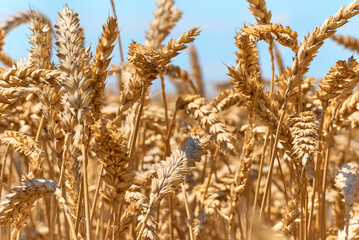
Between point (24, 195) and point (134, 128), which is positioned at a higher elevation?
point (134, 128)

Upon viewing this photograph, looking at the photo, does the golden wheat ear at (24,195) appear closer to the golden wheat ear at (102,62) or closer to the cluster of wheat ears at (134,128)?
the cluster of wheat ears at (134,128)

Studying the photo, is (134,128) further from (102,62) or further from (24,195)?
(24,195)

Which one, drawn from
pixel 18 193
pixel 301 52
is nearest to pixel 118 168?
pixel 18 193

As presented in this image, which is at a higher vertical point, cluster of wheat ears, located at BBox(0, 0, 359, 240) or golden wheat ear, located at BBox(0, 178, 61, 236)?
cluster of wheat ears, located at BBox(0, 0, 359, 240)

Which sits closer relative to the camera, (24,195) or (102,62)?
(24,195)

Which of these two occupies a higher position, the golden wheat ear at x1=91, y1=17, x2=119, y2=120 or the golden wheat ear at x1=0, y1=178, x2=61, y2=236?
the golden wheat ear at x1=91, y1=17, x2=119, y2=120

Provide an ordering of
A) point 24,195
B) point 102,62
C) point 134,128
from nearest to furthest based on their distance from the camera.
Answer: point 24,195 → point 102,62 → point 134,128

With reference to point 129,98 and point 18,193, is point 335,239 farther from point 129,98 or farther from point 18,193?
point 18,193

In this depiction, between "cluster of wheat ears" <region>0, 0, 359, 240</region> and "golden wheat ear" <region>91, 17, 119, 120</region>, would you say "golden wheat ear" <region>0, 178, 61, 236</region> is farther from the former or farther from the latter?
"golden wheat ear" <region>91, 17, 119, 120</region>

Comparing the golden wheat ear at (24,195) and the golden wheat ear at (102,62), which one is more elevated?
the golden wheat ear at (102,62)

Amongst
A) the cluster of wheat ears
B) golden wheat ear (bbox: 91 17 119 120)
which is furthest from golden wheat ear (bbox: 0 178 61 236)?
golden wheat ear (bbox: 91 17 119 120)

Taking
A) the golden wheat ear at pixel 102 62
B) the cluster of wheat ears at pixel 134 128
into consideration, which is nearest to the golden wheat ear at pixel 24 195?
the cluster of wheat ears at pixel 134 128

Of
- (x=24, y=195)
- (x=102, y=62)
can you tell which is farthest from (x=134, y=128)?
(x=24, y=195)

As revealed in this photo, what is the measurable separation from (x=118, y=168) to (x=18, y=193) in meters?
0.21
